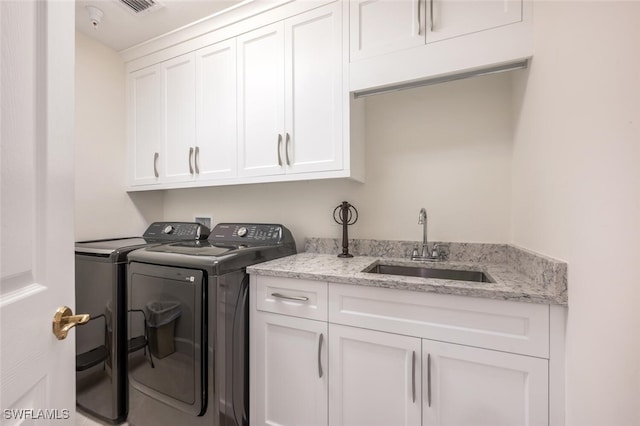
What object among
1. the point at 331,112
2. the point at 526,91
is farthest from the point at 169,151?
the point at 526,91

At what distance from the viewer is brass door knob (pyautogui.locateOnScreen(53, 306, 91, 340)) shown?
1.91ft

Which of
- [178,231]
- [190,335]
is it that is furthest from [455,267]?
[178,231]

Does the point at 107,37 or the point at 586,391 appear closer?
the point at 586,391

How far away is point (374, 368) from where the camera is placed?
1206 millimetres

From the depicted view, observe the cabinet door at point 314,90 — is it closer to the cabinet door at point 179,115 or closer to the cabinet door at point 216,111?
the cabinet door at point 216,111

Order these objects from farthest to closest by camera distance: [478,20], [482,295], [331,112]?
[331,112] → [478,20] → [482,295]

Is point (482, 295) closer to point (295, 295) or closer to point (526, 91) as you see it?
point (295, 295)

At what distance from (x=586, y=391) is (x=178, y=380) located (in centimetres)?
166

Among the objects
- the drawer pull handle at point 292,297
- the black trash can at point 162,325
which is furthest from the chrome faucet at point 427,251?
the black trash can at point 162,325

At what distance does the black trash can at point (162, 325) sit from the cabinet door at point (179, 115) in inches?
39.7

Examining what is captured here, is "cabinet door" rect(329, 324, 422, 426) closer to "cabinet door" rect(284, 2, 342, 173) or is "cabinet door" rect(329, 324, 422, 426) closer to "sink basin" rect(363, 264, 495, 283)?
"sink basin" rect(363, 264, 495, 283)

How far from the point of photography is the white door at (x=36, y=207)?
476 millimetres

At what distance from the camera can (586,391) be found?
0.84 m

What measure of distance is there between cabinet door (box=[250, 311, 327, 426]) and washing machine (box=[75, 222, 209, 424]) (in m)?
0.76
